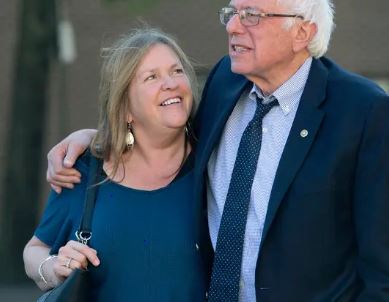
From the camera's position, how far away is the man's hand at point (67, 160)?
11.3 feet

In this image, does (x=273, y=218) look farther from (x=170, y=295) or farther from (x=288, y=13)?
(x=288, y=13)


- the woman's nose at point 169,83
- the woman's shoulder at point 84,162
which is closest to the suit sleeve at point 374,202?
the woman's nose at point 169,83

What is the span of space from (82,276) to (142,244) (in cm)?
24

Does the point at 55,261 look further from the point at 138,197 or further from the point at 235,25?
the point at 235,25

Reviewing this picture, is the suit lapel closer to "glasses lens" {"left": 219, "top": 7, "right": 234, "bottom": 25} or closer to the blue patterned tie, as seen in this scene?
the blue patterned tie

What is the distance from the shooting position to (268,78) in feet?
10.7

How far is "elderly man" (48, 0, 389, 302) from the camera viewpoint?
3.04m

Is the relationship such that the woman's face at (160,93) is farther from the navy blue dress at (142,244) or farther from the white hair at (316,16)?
the white hair at (316,16)

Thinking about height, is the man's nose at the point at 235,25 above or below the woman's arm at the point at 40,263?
above

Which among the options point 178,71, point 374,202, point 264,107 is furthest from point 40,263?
point 374,202

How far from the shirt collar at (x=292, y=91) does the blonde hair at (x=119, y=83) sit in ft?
1.32

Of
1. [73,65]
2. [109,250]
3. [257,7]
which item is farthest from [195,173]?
[73,65]

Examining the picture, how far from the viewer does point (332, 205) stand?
120 inches

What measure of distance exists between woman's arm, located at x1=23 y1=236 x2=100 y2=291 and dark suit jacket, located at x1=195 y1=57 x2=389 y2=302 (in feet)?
1.89
